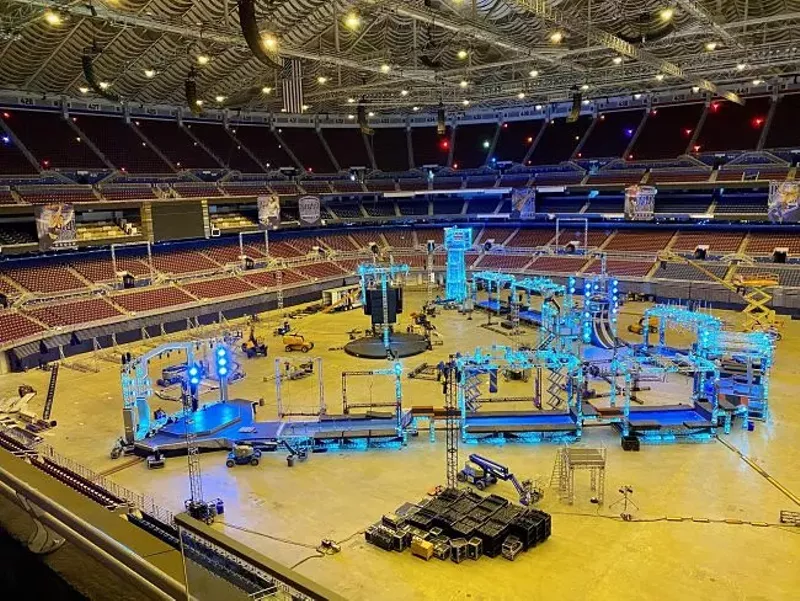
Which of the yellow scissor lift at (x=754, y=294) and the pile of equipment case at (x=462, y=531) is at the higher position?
the yellow scissor lift at (x=754, y=294)

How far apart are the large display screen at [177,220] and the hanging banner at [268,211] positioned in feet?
16.3

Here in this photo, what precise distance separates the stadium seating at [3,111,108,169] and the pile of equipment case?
37851 mm

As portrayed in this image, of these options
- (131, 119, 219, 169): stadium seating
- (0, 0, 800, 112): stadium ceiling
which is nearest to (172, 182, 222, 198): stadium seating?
(131, 119, 219, 169): stadium seating

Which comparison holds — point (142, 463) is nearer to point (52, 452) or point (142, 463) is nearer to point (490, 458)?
point (52, 452)

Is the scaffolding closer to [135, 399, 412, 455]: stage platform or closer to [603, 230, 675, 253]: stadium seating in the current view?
[135, 399, 412, 455]: stage platform

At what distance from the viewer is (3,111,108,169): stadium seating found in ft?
135

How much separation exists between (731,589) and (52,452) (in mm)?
19259

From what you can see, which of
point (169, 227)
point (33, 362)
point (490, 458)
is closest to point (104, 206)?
point (169, 227)

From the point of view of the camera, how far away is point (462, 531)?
14367 mm

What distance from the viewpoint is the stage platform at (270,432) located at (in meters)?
20.3

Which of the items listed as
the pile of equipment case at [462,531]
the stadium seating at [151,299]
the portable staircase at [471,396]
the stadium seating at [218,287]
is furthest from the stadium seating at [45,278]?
the pile of equipment case at [462,531]

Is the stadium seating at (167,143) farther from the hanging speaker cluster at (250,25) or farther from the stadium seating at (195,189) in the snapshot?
the hanging speaker cluster at (250,25)

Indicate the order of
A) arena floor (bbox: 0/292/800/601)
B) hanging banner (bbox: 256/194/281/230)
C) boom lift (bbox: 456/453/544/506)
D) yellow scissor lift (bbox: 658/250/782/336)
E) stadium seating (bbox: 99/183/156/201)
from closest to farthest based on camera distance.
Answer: arena floor (bbox: 0/292/800/601) < boom lift (bbox: 456/453/544/506) < yellow scissor lift (bbox: 658/250/782/336) < stadium seating (bbox: 99/183/156/201) < hanging banner (bbox: 256/194/281/230)

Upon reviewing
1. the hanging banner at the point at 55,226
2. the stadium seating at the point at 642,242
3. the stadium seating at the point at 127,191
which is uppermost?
the stadium seating at the point at 127,191
